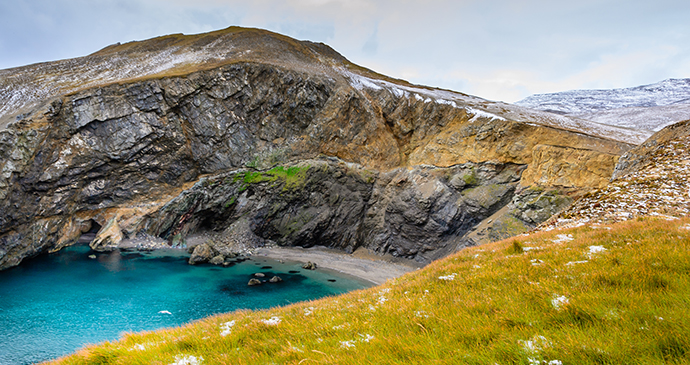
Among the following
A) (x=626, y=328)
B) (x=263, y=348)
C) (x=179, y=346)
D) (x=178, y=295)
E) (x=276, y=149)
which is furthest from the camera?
(x=276, y=149)

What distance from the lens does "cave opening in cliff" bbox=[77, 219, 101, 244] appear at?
42.8m

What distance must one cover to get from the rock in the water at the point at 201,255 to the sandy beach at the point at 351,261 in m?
6.59

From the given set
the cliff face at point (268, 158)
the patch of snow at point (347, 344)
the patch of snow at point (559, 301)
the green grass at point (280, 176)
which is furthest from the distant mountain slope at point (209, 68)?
the patch of snow at point (347, 344)

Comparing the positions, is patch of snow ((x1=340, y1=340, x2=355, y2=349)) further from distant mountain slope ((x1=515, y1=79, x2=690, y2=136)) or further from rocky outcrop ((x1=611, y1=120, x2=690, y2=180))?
distant mountain slope ((x1=515, y1=79, x2=690, y2=136))

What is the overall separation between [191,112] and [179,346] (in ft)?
158

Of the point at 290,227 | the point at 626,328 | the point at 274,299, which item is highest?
the point at 626,328

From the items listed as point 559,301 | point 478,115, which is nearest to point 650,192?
point 559,301

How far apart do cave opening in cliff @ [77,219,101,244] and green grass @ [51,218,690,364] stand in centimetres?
4981

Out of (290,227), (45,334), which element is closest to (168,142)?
(290,227)

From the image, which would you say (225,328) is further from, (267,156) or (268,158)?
(267,156)

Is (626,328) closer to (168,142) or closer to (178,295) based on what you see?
(178,295)

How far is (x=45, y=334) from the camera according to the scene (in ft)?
64.2

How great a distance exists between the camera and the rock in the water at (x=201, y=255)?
37.8 metres

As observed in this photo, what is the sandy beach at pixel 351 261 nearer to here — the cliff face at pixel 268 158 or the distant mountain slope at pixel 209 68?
the cliff face at pixel 268 158
